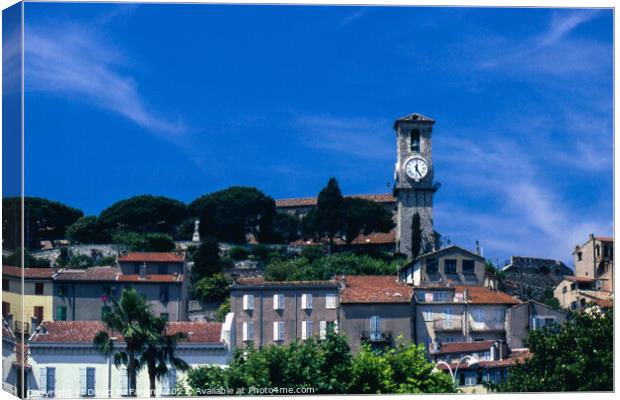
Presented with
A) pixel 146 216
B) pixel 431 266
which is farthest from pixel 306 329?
pixel 146 216

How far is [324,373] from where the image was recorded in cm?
3000

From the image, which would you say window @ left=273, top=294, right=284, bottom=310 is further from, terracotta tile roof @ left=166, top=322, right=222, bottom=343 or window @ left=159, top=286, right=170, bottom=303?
terracotta tile roof @ left=166, top=322, right=222, bottom=343

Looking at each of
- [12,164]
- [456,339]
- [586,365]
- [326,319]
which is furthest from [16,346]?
[456,339]

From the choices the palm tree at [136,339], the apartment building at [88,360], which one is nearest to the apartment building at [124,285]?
the apartment building at [88,360]

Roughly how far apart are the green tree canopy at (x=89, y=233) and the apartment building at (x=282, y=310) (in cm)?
1124

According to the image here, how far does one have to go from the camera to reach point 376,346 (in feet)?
132

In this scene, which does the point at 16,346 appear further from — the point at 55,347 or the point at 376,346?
the point at 376,346

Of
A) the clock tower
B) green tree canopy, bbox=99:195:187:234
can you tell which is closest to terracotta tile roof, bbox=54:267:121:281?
green tree canopy, bbox=99:195:187:234

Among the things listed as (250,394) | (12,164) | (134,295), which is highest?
(12,164)

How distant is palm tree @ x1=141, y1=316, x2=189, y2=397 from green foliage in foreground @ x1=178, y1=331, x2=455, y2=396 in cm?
91

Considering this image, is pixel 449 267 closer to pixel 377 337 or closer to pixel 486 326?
pixel 486 326

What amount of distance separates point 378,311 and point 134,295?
407 inches

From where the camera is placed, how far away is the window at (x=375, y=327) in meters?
41.0

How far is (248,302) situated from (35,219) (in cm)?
727
